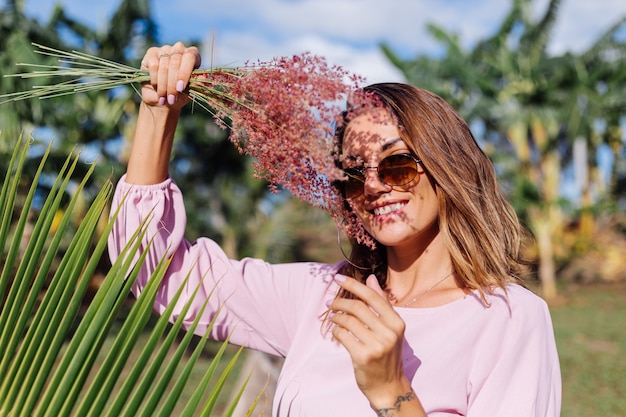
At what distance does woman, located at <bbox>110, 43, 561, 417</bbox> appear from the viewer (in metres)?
1.63

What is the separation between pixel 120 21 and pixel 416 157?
40.2ft

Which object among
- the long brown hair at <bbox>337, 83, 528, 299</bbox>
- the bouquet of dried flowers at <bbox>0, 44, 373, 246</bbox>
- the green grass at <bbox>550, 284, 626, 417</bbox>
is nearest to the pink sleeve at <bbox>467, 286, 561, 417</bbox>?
the long brown hair at <bbox>337, 83, 528, 299</bbox>

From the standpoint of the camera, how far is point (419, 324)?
1802 millimetres

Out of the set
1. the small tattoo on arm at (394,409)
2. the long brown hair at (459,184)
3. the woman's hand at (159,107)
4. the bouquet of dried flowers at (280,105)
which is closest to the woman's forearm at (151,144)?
the woman's hand at (159,107)

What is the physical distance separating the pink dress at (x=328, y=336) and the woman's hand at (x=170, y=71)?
268 mm

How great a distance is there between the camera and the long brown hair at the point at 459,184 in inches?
70.0

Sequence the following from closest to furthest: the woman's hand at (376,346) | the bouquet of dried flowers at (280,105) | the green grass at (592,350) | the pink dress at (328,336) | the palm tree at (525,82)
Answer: the woman's hand at (376,346) < the bouquet of dried flowers at (280,105) < the pink dress at (328,336) < the green grass at (592,350) < the palm tree at (525,82)

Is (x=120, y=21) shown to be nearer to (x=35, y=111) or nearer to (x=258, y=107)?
(x=35, y=111)

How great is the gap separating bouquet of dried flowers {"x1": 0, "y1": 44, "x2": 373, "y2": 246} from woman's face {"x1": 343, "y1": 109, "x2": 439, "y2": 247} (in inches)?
5.2

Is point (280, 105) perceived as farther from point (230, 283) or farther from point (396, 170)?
point (230, 283)

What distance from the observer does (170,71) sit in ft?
5.55

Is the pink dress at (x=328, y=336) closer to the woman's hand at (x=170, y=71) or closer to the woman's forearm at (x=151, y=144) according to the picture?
the woman's forearm at (x=151, y=144)

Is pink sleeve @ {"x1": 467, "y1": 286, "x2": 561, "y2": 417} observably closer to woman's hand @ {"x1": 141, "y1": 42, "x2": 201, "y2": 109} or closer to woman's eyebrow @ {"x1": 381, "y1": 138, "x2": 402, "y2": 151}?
woman's eyebrow @ {"x1": 381, "y1": 138, "x2": 402, "y2": 151}

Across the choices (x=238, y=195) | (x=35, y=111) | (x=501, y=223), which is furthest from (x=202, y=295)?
(x=238, y=195)
